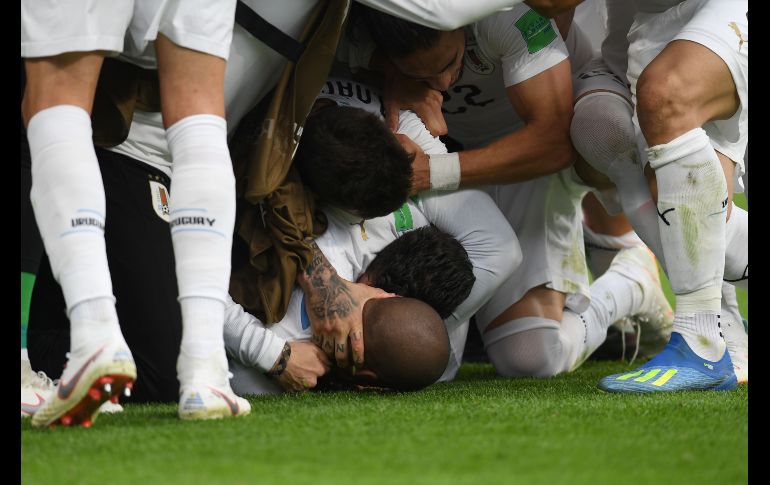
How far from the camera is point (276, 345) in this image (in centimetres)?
259

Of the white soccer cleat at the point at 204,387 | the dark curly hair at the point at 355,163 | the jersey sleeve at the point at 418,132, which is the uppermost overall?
the jersey sleeve at the point at 418,132

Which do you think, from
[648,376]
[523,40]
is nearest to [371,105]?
[523,40]

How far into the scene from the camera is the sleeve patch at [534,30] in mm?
2887

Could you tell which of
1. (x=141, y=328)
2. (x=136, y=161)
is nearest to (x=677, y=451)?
(x=141, y=328)

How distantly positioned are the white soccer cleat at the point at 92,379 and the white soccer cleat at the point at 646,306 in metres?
2.26

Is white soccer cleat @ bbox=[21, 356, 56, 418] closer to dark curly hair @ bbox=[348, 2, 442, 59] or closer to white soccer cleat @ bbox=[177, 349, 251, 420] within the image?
white soccer cleat @ bbox=[177, 349, 251, 420]

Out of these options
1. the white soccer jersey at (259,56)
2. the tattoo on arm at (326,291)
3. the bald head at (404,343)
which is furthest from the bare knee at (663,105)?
the tattoo on arm at (326,291)

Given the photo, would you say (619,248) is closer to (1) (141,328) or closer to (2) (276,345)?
(2) (276,345)

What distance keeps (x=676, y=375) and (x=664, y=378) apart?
3cm

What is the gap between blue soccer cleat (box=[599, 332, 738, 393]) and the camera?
96.7 inches

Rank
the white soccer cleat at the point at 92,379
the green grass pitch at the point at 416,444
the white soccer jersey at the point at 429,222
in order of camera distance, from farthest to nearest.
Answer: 1. the white soccer jersey at the point at 429,222
2. the white soccer cleat at the point at 92,379
3. the green grass pitch at the point at 416,444

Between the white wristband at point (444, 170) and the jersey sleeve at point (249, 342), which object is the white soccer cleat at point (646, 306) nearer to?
the white wristband at point (444, 170)

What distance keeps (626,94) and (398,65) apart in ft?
2.12

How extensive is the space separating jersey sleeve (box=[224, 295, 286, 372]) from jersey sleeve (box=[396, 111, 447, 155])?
0.75 m
